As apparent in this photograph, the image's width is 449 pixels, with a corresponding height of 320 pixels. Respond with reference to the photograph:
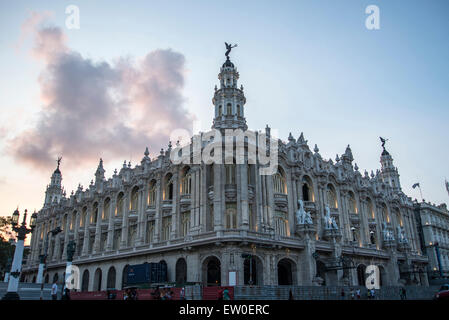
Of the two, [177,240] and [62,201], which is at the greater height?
[62,201]

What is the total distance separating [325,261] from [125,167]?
32094mm

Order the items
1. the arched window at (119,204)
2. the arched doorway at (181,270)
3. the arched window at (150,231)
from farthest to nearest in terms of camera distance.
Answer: the arched window at (119,204) < the arched window at (150,231) < the arched doorway at (181,270)

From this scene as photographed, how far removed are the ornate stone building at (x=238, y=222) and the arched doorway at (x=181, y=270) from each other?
0.37ft

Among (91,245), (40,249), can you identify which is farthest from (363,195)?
(40,249)

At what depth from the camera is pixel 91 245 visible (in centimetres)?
6047

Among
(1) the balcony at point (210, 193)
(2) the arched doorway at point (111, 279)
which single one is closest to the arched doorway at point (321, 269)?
(1) the balcony at point (210, 193)

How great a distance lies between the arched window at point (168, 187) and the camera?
49469 millimetres

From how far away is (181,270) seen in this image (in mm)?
42781

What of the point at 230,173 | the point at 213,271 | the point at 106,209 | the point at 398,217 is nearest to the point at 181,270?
the point at 213,271

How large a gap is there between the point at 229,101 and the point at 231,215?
641 inches

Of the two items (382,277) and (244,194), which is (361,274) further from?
(244,194)

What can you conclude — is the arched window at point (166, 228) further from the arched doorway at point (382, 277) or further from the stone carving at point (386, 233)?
the stone carving at point (386, 233)

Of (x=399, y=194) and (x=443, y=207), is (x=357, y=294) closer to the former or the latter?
(x=399, y=194)

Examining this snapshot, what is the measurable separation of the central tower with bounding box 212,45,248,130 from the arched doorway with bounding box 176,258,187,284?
1712 cm
